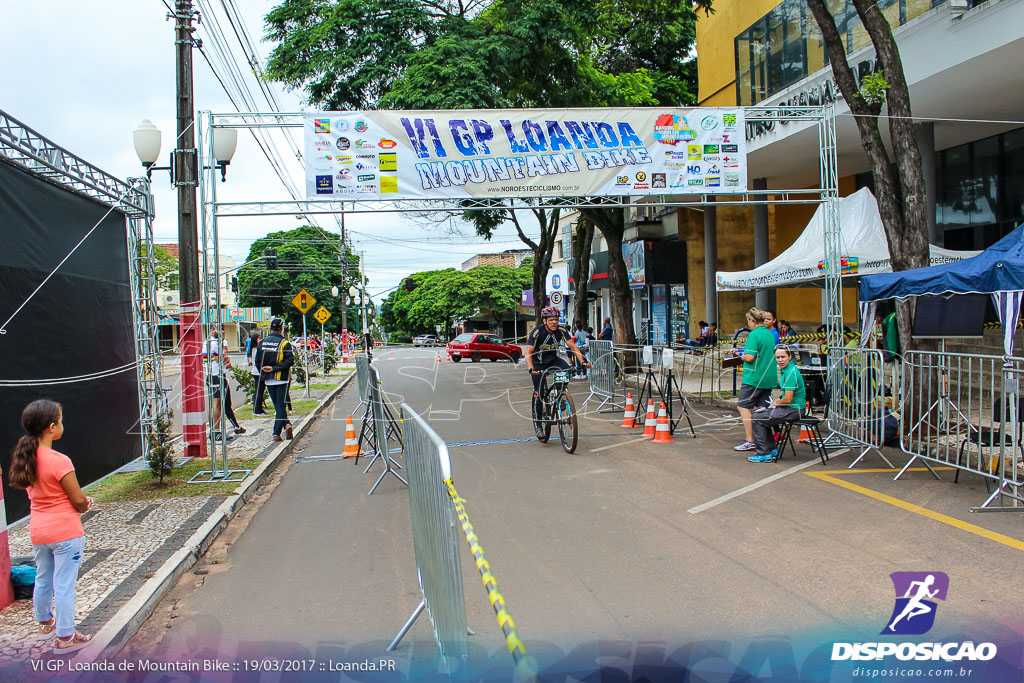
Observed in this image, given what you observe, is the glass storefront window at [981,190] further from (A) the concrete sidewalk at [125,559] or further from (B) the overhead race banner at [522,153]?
(A) the concrete sidewalk at [125,559]

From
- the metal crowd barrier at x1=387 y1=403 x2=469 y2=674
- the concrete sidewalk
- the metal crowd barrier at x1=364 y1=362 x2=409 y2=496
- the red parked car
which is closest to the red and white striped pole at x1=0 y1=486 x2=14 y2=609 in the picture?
the concrete sidewalk

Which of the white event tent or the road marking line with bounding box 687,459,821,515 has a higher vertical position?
the white event tent

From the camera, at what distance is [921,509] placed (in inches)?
267

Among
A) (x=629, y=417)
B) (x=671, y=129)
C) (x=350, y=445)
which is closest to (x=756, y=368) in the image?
(x=629, y=417)

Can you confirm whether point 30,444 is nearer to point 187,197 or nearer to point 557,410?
point 187,197

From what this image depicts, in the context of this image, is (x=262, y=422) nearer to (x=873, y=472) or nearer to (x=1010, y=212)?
(x=873, y=472)

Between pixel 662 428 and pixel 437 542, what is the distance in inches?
310

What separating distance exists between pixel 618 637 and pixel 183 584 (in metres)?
3.42

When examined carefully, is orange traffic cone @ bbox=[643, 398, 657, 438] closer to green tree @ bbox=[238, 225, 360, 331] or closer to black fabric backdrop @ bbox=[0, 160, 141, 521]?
black fabric backdrop @ bbox=[0, 160, 141, 521]

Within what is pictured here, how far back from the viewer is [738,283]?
1689 cm

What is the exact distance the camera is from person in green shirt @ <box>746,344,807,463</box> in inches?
359

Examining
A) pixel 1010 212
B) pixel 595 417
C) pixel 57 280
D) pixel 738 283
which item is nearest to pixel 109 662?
pixel 57 280

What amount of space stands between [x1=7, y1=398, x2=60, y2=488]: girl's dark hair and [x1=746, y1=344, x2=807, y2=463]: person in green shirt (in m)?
7.65

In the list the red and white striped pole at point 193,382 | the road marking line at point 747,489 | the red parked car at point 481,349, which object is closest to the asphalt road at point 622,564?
the road marking line at point 747,489
